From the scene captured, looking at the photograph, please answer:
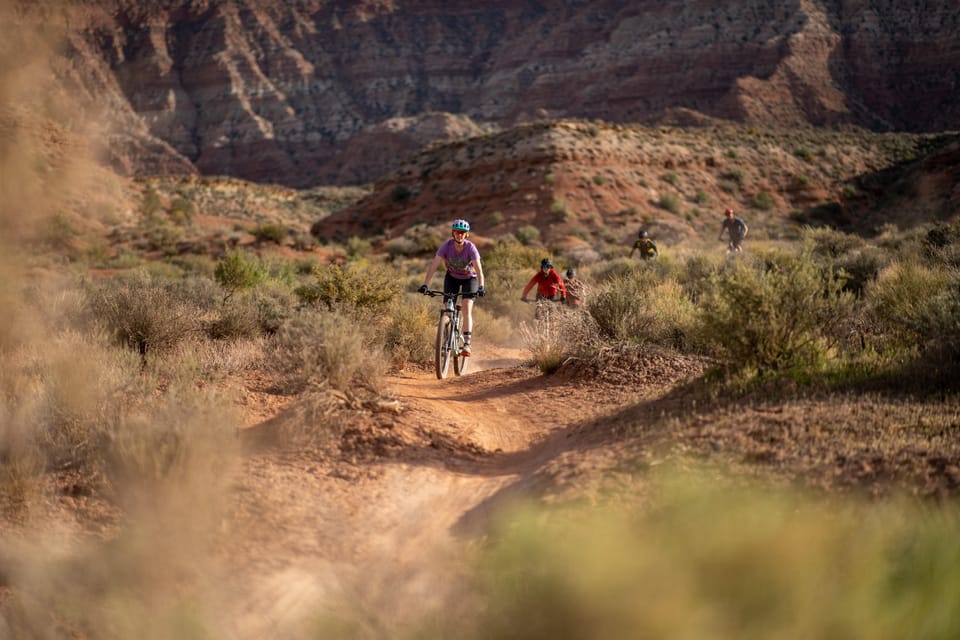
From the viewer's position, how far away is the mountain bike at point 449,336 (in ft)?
30.7

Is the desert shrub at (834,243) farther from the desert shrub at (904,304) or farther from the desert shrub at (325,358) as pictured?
the desert shrub at (325,358)

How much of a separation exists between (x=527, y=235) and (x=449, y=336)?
20660 mm

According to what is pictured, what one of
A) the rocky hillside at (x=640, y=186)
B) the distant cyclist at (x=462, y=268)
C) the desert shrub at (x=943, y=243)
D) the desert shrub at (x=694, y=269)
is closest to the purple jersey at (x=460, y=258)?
the distant cyclist at (x=462, y=268)

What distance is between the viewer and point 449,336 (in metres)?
9.61

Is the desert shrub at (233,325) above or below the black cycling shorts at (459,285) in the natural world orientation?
below

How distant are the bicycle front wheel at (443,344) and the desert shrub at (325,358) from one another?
8.85ft

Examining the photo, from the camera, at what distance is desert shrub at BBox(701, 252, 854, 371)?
19.6 feet

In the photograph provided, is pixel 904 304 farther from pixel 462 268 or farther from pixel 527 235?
pixel 527 235

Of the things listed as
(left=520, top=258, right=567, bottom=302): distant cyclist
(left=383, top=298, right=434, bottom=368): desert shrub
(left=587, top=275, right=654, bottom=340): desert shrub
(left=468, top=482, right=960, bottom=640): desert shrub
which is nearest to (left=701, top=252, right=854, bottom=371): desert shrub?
(left=468, top=482, right=960, bottom=640): desert shrub

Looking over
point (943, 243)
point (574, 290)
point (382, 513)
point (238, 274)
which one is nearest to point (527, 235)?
point (238, 274)

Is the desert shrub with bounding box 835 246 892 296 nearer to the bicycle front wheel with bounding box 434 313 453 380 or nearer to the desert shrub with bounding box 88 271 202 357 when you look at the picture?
the bicycle front wheel with bounding box 434 313 453 380

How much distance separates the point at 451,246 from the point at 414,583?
6.26m

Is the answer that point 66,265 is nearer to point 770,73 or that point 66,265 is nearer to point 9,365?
Answer: point 9,365

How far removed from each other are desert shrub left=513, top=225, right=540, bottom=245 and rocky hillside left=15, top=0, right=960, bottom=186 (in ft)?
120
